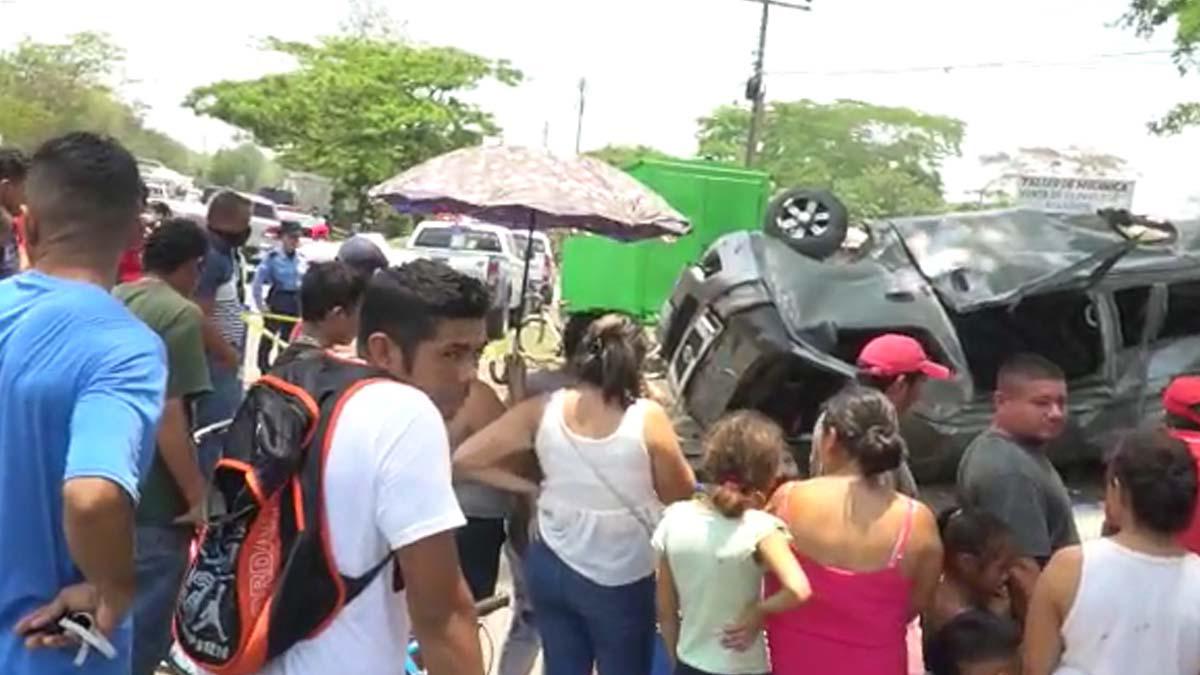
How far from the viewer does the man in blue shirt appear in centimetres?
254

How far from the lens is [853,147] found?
247 feet

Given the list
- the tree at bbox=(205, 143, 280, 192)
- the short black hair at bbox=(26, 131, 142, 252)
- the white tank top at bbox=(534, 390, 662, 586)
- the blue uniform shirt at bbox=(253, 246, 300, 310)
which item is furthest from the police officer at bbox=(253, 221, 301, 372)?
the tree at bbox=(205, 143, 280, 192)

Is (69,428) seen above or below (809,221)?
above

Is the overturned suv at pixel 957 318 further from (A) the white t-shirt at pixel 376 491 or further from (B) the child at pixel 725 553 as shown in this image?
(A) the white t-shirt at pixel 376 491

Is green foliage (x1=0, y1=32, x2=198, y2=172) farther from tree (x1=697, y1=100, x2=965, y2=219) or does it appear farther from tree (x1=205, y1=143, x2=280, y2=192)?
tree (x1=697, y1=100, x2=965, y2=219)

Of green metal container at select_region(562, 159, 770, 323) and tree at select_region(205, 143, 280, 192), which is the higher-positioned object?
green metal container at select_region(562, 159, 770, 323)

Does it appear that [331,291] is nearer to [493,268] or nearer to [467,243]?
[493,268]

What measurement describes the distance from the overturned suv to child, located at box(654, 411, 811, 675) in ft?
18.7

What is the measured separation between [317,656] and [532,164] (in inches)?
245

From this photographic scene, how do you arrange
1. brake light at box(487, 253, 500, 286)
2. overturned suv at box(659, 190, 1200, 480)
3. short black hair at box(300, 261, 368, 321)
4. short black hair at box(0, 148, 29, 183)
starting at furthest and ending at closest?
brake light at box(487, 253, 500, 286) < overturned suv at box(659, 190, 1200, 480) < short black hair at box(0, 148, 29, 183) < short black hair at box(300, 261, 368, 321)

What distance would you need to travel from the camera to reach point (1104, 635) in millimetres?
3197

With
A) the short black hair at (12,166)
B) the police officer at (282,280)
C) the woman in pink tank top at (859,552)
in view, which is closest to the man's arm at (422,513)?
the woman in pink tank top at (859,552)

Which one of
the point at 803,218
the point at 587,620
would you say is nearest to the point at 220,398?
the point at 587,620

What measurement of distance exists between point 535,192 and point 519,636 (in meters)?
3.71
